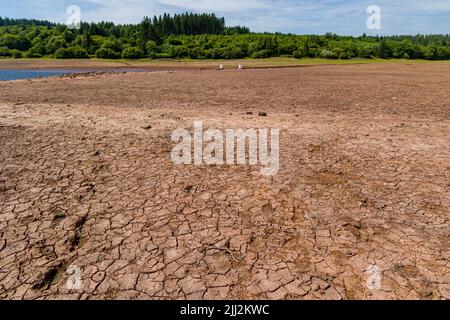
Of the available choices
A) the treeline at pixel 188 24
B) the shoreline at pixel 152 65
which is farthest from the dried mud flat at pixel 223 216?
the treeline at pixel 188 24

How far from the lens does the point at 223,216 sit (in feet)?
16.7

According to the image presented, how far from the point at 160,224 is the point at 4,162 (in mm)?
4913

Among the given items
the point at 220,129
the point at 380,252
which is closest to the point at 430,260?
the point at 380,252

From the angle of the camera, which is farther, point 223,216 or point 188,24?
point 188,24

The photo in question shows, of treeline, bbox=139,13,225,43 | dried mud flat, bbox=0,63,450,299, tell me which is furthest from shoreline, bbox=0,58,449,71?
treeline, bbox=139,13,225,43

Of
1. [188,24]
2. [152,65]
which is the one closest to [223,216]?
[152,65]

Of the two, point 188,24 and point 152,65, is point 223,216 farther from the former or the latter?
point 188,24

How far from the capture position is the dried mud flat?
367 cm

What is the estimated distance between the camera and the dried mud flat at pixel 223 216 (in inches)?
144

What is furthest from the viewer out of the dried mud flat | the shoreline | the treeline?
→ the treeline

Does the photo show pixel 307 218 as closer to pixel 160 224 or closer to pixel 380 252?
pixel 380 252

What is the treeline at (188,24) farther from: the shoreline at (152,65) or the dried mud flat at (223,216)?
the dried mud flat at (223,216)

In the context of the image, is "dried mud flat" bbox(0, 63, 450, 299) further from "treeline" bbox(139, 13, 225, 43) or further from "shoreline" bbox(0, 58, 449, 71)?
"treeline" bbox(139, 13, 225, 43)

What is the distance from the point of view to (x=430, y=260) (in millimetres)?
3963
